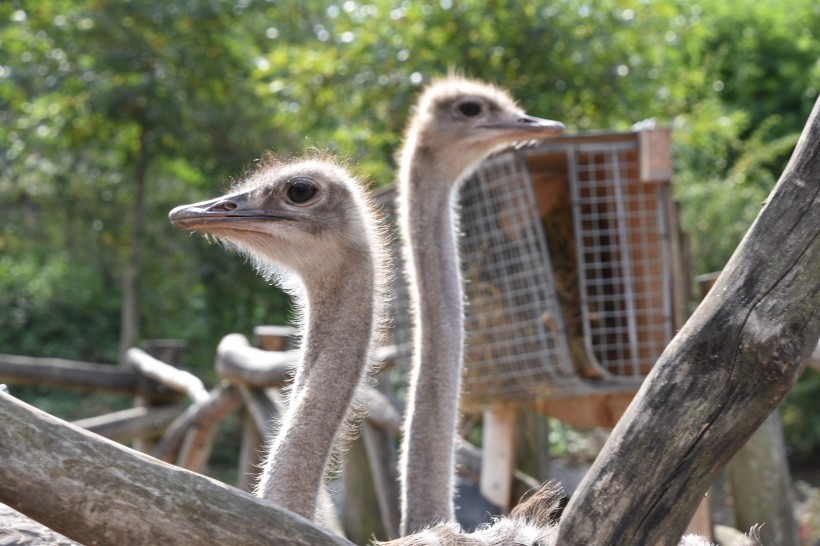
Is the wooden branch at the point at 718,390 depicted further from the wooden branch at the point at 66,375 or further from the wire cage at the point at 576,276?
the wooden branch at the point at 66,375

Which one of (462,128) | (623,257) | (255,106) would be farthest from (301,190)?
(255,106)

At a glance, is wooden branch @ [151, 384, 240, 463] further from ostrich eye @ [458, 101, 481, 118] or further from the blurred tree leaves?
ostrich eye @ [458, 101, 481, 118]

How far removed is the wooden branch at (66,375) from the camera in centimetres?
712

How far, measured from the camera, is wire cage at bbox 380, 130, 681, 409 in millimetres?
4391

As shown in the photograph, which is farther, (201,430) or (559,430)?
(559,430)

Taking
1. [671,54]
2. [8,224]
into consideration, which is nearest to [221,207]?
[671,54]

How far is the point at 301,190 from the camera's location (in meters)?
2.88

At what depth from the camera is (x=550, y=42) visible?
22.6ft

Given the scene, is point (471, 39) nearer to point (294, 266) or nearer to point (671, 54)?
point (671, 54)

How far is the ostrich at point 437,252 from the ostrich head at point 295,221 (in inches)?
28.9

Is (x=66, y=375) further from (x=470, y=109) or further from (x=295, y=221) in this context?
(x=295, y=221)

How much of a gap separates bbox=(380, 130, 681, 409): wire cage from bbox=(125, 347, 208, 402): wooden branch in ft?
6.35

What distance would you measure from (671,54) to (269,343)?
11.4 feet

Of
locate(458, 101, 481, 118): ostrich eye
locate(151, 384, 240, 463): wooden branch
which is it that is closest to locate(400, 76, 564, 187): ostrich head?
locate(458, 101, 481, 118): ostrich eye
